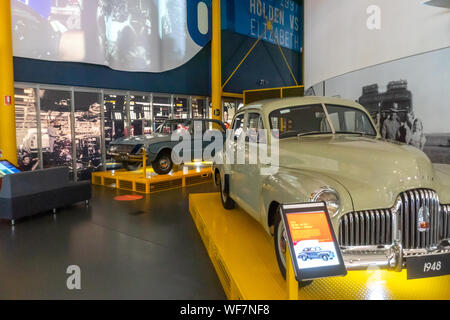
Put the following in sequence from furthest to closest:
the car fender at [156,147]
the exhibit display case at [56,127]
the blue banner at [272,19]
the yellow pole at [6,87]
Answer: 1. the blue banner at [272,19]
2. the exhibit display case at [56,127]
3. the car fender at [156,147]
4. the yellow pole at [6,87]

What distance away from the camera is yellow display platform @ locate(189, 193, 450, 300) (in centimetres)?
252

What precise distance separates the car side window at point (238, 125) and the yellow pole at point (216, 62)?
281 inches

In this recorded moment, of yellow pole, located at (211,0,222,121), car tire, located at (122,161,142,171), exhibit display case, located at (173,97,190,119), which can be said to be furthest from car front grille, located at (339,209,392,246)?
exhibit display case, located at (173,97,190,119)

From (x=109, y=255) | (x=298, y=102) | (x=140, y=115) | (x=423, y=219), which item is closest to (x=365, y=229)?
(x=423, y=219)

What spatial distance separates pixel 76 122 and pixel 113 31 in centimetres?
280

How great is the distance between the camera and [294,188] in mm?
2631

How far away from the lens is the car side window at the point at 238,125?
452 cm

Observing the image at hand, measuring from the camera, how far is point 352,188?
2.50 m

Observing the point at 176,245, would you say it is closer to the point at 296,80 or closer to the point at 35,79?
the point at 35,79

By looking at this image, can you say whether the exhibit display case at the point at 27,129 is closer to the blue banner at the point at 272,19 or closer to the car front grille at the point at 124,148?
the car front grille at the point at 124,148

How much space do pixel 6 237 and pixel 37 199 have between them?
0.89m

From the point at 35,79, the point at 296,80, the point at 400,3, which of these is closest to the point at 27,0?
the point at 35,79

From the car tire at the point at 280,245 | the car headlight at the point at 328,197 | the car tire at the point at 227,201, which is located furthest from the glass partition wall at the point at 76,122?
the car headlight at the point at 328,197

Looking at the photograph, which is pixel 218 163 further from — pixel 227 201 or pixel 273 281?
pixel 273 281
